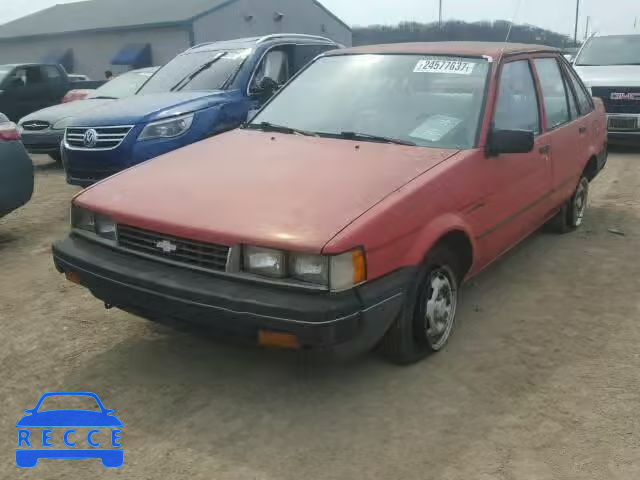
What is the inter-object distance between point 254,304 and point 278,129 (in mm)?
1770

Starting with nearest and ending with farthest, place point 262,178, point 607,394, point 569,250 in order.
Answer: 1. point 607,394
2. point 262,178
3. point 569,250

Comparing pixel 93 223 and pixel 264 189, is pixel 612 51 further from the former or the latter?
pixel 93 223

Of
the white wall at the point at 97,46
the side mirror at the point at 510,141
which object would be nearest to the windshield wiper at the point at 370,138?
the side mirror at the point at 510,141

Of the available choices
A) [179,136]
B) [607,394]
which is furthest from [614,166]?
[607,394]

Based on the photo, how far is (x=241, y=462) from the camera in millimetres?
2521

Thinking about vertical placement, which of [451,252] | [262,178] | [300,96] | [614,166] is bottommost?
[614,166]

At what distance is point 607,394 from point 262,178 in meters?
1.97

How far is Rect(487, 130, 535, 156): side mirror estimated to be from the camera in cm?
347

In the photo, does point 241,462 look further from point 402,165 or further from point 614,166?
point 614,166

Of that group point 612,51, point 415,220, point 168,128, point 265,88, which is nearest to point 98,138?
point 168,128

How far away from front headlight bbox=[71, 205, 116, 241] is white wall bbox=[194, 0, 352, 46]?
1045 inches

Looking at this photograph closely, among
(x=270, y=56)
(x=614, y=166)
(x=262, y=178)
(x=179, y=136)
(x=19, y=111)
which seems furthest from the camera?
(x=19, y=111)

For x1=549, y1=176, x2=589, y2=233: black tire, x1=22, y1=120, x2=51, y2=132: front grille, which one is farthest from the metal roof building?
x1=549, y1=176, x2=589, y2=233: black tire

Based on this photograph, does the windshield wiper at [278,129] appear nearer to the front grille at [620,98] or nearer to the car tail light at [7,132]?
the car tail light at [7,132]
